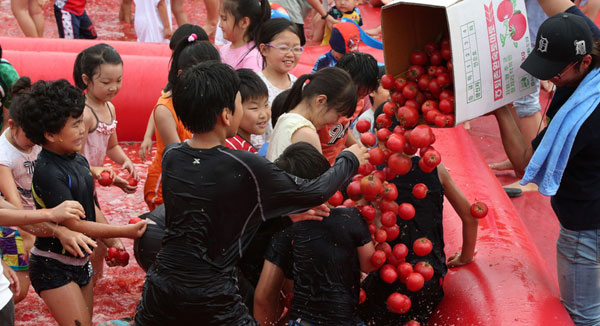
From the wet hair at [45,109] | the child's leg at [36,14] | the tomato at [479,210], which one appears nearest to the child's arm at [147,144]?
the wet hair at [45,109]

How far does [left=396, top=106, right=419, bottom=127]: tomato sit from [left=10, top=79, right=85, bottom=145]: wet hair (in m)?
1.28

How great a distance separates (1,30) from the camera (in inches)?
314

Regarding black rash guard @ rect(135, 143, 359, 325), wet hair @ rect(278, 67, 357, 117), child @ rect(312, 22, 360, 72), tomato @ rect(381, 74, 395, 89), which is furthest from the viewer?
child @ rect(312, 22, 360, 72)

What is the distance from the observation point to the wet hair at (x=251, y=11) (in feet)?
13.1

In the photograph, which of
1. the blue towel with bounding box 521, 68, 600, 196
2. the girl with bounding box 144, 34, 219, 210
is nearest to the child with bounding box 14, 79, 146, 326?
the girl with bounding box 144, 34, 219, 210

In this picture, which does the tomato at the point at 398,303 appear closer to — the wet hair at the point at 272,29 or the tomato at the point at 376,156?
the tomato at the point at 376,156

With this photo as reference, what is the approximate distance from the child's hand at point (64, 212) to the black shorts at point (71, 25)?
15.6 ft

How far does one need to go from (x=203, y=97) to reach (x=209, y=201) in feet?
1.07

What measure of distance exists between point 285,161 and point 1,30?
679 cm

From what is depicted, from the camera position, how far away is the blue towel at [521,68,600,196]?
2531 millimetres

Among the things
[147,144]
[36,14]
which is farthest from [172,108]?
[36,14]

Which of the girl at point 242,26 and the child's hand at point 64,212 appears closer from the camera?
the child's hand at point 64,212

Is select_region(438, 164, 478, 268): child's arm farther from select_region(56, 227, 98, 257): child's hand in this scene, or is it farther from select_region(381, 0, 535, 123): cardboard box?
select_region(56, 227, 98, 257): child's hand

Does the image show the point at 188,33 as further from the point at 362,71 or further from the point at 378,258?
the point at 378,258
